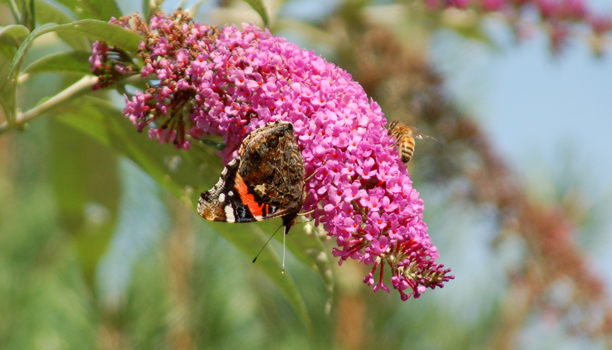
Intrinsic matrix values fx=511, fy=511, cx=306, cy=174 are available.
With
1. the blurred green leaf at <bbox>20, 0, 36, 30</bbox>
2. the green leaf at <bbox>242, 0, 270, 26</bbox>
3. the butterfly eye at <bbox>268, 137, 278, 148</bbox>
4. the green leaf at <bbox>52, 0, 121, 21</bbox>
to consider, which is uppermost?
the green leaf at <bbox>242, 0, 270, 26</bbox>

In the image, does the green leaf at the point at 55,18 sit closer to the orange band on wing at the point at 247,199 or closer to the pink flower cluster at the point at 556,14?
the orange band on wing at the point at 247,199

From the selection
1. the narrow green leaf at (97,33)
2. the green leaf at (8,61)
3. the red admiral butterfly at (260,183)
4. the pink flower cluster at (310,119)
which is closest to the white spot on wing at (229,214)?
the red admiral butterfly at (260,183)

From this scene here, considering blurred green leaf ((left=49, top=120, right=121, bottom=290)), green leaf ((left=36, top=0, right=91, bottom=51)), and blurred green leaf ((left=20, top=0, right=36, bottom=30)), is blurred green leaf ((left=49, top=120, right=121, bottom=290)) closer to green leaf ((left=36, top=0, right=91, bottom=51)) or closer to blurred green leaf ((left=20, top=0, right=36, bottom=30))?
green leaf ((left=36, top=0, right=91, bottom=51))

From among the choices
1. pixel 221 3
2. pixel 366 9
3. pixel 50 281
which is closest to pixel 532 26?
pixel 366 9

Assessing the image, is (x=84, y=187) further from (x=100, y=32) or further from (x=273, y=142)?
(x=273, y=142)

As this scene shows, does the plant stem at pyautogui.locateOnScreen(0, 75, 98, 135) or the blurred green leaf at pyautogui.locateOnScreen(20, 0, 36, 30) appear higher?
the blurred green leaf at pyautogui.locateOnScreen(20, 0, 36, 30)

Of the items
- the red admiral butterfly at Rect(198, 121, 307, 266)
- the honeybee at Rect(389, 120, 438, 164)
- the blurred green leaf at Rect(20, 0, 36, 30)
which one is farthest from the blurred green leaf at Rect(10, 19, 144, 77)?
the honeybee at Rect(389, 120, 438, 164)
